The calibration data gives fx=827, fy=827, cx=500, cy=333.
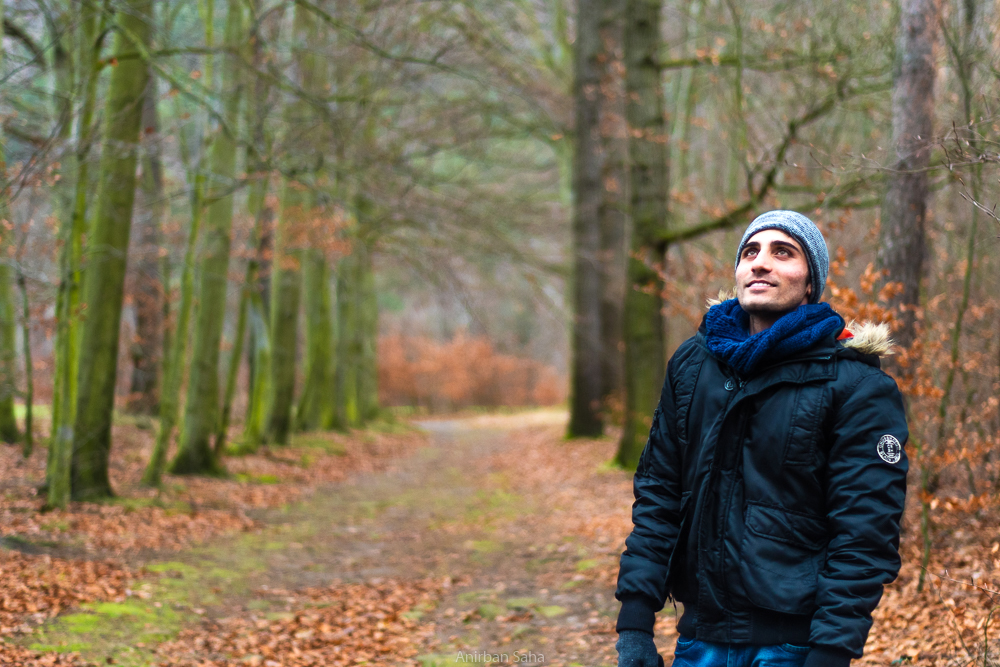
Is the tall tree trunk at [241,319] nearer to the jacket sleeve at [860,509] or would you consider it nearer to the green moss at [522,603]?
the green moss at [522,603]

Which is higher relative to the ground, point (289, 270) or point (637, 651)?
point (289, 270)

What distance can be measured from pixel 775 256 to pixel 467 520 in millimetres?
8801

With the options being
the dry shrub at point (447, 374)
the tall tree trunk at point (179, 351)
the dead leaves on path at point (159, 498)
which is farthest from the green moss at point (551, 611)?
the dry shrub at point (447, 374)

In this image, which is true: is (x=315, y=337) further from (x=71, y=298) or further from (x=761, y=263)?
(x=761, y=263)

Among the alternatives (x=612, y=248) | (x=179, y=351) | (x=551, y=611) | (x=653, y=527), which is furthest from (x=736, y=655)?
(x=612, y=248)

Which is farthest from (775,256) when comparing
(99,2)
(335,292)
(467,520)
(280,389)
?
(335,292)

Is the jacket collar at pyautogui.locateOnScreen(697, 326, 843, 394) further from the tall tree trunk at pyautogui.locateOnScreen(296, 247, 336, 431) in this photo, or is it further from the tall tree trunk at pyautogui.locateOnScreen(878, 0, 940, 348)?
the tall tree trunk at pyautogui.locateOnScreen(296, 247, 336, 431)

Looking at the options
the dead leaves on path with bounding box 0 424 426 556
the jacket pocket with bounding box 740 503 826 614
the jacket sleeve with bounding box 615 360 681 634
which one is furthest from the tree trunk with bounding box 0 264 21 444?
the jacket pocket with bounding box 740 503 826 614

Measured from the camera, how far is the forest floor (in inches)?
211

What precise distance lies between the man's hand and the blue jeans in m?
0.09

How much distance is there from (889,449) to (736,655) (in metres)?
0.70

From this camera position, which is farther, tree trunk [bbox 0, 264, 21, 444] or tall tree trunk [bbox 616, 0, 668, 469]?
tall tree trunk [bbox 616, 0, 668, 469]

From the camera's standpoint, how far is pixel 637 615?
237cm

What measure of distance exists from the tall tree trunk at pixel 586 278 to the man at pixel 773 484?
1410cm
